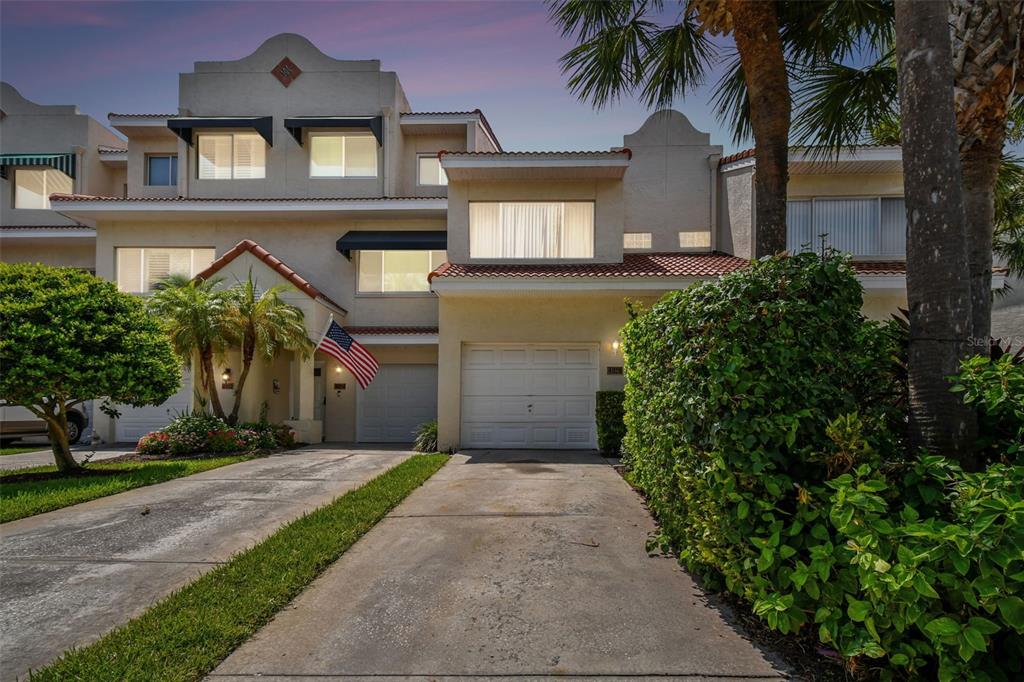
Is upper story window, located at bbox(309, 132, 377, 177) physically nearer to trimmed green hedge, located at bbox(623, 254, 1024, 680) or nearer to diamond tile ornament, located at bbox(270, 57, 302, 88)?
diamond tile ornament, located at bbox(270, 57, 302, 88)

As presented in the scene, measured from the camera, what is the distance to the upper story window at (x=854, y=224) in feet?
41.1

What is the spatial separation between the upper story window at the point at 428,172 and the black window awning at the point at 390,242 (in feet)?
9.58

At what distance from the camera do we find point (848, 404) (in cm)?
362

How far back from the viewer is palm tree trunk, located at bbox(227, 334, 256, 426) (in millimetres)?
12797

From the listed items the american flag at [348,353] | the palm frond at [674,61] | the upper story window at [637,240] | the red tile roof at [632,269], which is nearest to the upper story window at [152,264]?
the american flag at [348,353]

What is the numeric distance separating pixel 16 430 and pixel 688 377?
1854 centimetres

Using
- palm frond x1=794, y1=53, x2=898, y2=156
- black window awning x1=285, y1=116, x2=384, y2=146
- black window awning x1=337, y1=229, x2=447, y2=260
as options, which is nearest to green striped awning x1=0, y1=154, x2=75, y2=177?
black window awning x1=285, y1=116, x2=384, y2=146

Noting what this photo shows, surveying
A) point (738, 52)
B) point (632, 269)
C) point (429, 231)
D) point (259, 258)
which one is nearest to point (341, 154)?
point (429, 231)

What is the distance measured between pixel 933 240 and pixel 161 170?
21360mm

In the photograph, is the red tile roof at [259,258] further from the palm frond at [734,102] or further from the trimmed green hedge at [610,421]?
the palm frond at [734,102]

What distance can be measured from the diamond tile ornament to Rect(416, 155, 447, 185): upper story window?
4.63 meters

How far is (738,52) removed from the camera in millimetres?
6652

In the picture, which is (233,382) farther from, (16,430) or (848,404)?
(848,404)

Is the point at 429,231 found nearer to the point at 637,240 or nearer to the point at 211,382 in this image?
the point at 637,240
